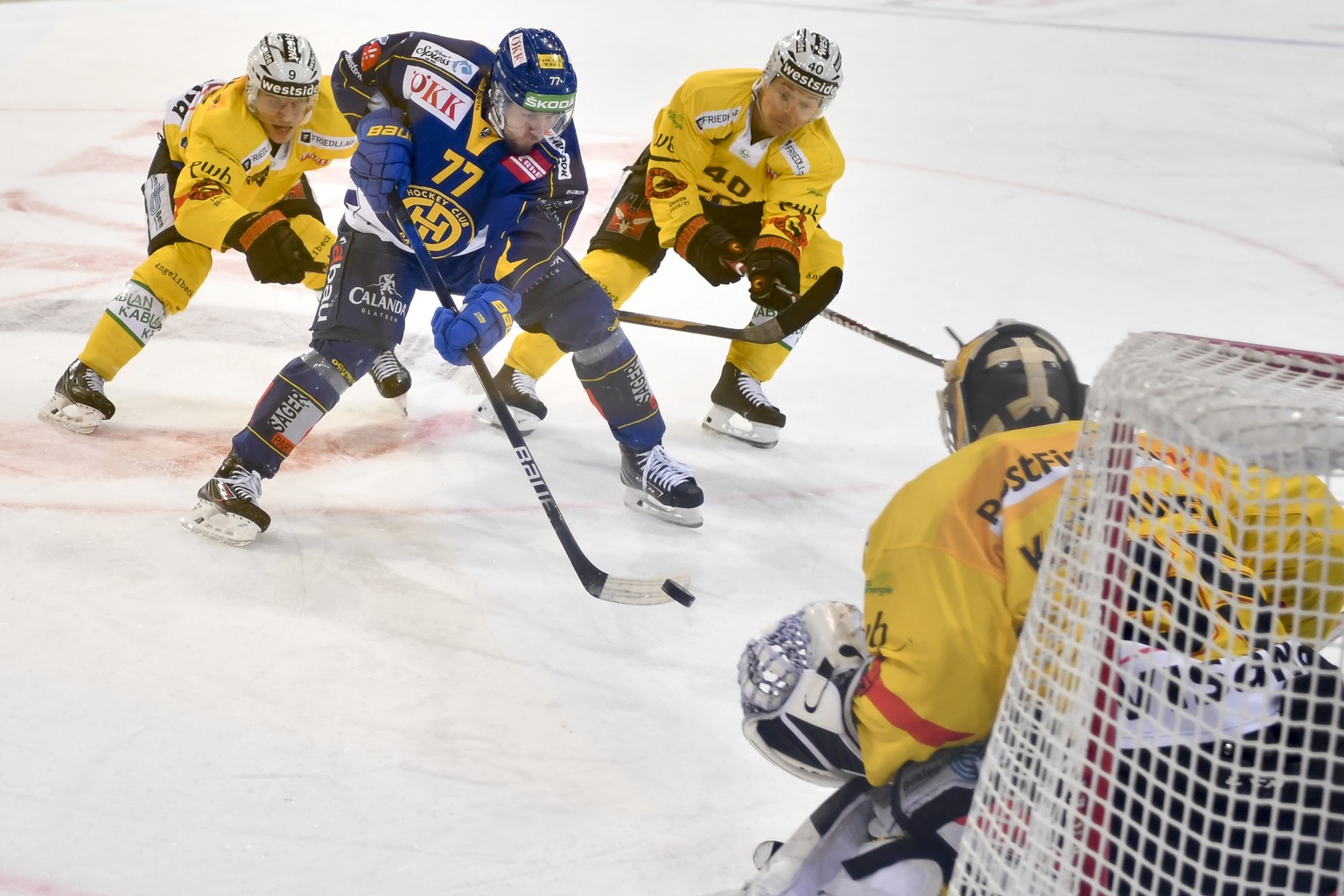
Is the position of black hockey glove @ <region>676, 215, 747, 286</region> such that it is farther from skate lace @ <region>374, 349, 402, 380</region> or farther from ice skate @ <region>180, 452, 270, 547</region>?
ice skate @ <region>180, 452, 270, 547</region>

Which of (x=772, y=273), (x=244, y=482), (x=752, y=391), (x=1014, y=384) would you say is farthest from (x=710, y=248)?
(x=1014, y=384)

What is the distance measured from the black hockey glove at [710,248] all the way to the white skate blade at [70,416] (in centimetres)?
153

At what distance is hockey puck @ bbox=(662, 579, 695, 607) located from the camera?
2.43 meters

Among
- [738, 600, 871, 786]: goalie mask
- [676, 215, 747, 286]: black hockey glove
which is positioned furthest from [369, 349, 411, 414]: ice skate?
[738, 600, 871, 786]: goalie mask

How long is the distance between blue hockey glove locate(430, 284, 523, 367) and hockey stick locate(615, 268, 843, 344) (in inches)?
20.1

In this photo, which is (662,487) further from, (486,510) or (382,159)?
(382,159)

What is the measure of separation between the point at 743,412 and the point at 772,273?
1.41ft

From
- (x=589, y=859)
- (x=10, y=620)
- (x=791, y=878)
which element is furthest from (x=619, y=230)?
(x=791, y=878)

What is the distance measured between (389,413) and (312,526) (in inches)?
28.7

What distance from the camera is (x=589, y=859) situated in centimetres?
186

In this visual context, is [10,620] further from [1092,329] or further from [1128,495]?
[1092,329]

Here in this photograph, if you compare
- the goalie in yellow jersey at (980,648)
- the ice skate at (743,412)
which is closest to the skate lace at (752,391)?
the ice skate at (743,412)

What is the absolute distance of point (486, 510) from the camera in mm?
2986

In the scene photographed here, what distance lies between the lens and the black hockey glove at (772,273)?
327cm
